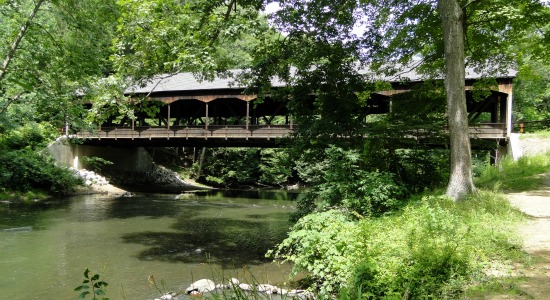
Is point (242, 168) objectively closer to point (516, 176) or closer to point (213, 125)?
point (213, 125)

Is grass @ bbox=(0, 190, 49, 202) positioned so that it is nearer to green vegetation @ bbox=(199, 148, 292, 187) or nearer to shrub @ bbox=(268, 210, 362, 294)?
green vegetation @ bbox=(199, 148, 292, 187)

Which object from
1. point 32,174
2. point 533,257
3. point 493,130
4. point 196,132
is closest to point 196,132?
point 196,132

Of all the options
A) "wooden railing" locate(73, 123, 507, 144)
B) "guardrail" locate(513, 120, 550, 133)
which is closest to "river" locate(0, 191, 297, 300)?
"wooden railing" locate(73, 123, 507, 144)

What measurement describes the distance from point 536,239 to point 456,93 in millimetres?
3085

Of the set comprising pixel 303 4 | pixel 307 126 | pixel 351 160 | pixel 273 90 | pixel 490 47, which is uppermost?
pixel 303 4

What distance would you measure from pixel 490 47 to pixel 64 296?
11708 mm

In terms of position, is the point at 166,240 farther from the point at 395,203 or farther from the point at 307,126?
the point at 395,203

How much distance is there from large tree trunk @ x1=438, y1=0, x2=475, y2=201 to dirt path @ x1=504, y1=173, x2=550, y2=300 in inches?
49.8

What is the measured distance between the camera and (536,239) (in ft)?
17.1

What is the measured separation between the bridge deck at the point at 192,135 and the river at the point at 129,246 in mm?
5916

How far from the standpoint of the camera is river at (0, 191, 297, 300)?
675 centimetres

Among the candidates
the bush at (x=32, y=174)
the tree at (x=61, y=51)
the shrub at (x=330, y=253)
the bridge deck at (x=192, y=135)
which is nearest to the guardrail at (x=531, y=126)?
the bridge deck at (x=192, y=135)

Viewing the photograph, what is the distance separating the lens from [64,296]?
6.07 meters

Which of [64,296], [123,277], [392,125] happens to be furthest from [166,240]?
[392,125]
